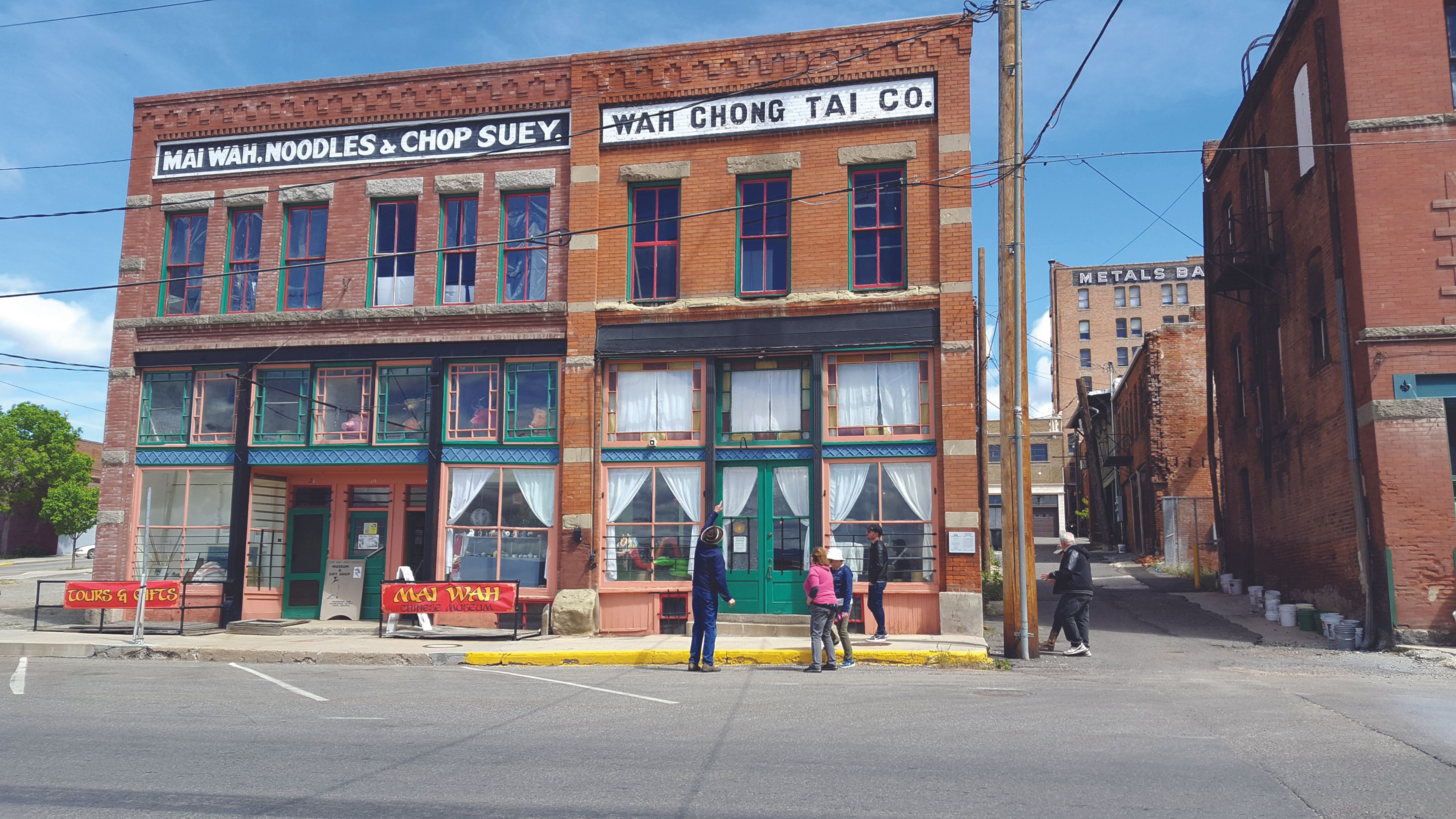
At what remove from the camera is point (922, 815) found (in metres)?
6.12

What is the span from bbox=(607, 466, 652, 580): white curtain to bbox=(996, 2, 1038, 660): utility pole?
6734mm

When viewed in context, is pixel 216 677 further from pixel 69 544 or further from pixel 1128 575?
pixel 69 544

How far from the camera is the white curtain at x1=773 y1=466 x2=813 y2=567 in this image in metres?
17.8

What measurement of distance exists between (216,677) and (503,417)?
24.3 ft

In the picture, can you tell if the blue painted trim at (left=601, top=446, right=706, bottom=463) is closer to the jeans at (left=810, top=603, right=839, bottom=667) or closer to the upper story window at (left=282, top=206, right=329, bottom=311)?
the jeans at (left=810, top=603, right=839, bottom=667)

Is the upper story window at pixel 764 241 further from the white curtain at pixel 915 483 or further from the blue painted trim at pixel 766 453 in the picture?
the white curtain at pixel 915 483

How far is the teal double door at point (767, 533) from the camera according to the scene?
17.6 meters

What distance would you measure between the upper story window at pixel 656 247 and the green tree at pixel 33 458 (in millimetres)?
50255

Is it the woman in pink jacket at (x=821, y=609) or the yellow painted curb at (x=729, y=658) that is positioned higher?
the woman in pink jacket at (x=821, y=609)

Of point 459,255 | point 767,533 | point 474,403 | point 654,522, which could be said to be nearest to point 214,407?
point 474,403

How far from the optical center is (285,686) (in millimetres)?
12102

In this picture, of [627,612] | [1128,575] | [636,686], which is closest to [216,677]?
[636,686]

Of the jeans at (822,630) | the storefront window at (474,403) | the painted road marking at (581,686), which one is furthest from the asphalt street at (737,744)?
the storefront window at (474,403)

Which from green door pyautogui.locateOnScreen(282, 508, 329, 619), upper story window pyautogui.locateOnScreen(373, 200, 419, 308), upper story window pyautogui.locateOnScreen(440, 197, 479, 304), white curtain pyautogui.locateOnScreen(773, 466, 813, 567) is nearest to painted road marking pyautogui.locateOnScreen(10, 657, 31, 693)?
green door pyautogui.locateOnScreen(282, 508, 329, 619)
